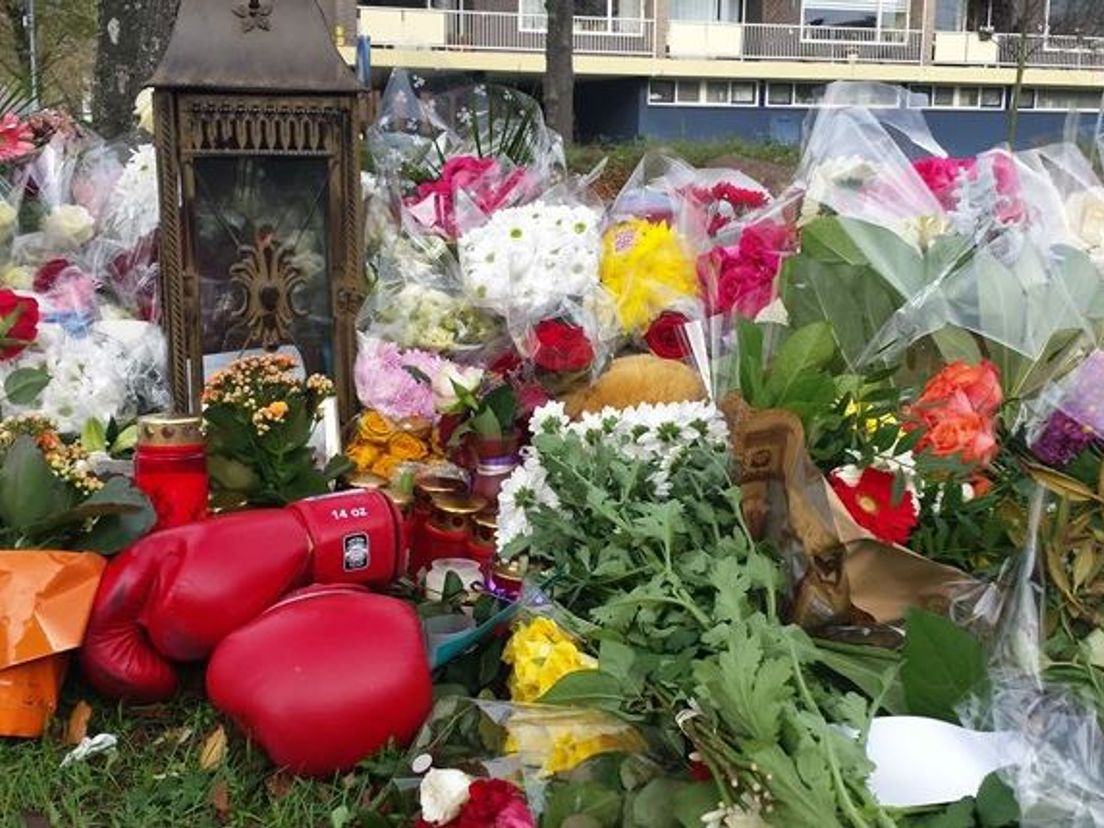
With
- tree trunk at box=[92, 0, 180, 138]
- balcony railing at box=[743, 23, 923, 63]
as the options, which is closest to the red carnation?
tree trunk at box=[92, 0, 180, 138]

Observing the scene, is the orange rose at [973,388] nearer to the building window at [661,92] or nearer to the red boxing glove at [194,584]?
the red boxing glove at [194,584]

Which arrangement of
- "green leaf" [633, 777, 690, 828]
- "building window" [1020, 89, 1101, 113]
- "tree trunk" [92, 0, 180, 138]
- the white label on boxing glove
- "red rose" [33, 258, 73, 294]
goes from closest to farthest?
"green leaf" [633, 777, 690, 828]
the white label on boxing glove
"red rose" [33, 258, 73, 294]
"tree trunk" [92, 0, 180, 138]
"building window" [1020, 89, 1101, 113]

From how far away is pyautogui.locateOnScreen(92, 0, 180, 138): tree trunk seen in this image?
6.46m

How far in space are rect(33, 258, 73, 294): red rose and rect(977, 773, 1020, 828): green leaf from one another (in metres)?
3.11

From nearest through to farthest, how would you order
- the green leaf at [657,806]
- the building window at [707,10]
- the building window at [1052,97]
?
the green leaf at [657,806], the building window at [707,10], the building window at [1052,97]

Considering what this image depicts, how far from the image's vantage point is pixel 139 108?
5.09 metres

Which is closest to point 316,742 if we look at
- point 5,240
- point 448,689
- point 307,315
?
point 448,689

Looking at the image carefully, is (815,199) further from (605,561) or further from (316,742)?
(316,742)

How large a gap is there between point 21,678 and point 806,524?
1.46m

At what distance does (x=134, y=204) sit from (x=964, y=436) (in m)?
3.03

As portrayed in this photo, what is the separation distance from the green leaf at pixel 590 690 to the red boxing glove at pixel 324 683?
1.52 feet

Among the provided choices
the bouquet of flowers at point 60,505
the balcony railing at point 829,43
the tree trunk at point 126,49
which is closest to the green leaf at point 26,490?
the bouquet of flowers at point 60,505

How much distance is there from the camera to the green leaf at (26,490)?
2557mm

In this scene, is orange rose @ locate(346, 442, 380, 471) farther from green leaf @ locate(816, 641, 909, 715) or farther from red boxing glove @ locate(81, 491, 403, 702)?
green leaf @ locate(816, 641, 909, 715)
